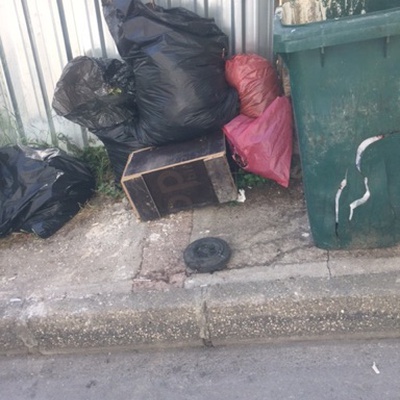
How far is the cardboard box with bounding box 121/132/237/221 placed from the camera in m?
3.04

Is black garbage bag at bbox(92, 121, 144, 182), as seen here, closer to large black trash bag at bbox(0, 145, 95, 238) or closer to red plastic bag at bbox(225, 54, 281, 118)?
large black trash bag at bbox(0, 145, 95, 238)

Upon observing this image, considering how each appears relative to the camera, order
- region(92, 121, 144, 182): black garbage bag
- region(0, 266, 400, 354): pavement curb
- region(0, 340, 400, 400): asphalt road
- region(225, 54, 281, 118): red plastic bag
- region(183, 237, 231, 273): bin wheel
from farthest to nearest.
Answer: region(92, 121, 144, 182): black garbage bag
region(225, 54, 281, 118): red plastic bag
region(183, 237, 231, 273): bin wheel
region(0, 266, 400, 354): pavement curb
region(0, 340, 400, 400): asphalt road

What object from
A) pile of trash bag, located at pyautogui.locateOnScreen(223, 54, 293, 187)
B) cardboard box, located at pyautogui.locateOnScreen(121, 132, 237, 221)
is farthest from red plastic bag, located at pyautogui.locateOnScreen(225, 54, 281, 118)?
cardboard box, located at pyautogui.locateOnScreen(121, 132, 237, 221)

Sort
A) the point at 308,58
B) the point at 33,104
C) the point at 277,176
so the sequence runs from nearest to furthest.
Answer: the point at 308,58
the point at 277,176
the point at 33,104

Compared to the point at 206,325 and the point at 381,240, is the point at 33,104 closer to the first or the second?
the point at 206,325

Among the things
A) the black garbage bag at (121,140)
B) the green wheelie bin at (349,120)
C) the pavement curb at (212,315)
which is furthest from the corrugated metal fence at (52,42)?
the pavement curb at (212,315)

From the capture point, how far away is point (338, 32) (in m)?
2.11

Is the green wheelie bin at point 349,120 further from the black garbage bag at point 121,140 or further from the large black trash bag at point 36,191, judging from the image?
the large black trash bag at point 36,191

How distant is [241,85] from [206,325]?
149cm

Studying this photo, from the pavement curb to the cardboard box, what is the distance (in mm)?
678

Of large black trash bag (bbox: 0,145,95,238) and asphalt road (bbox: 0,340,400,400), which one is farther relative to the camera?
large black trash bag (bbox: 0,145,95,238)

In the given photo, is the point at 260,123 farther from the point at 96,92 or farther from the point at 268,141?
the point at 96,92

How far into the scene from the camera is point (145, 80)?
10.4ft

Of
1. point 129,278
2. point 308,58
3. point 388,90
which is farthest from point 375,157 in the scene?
point 129,278
